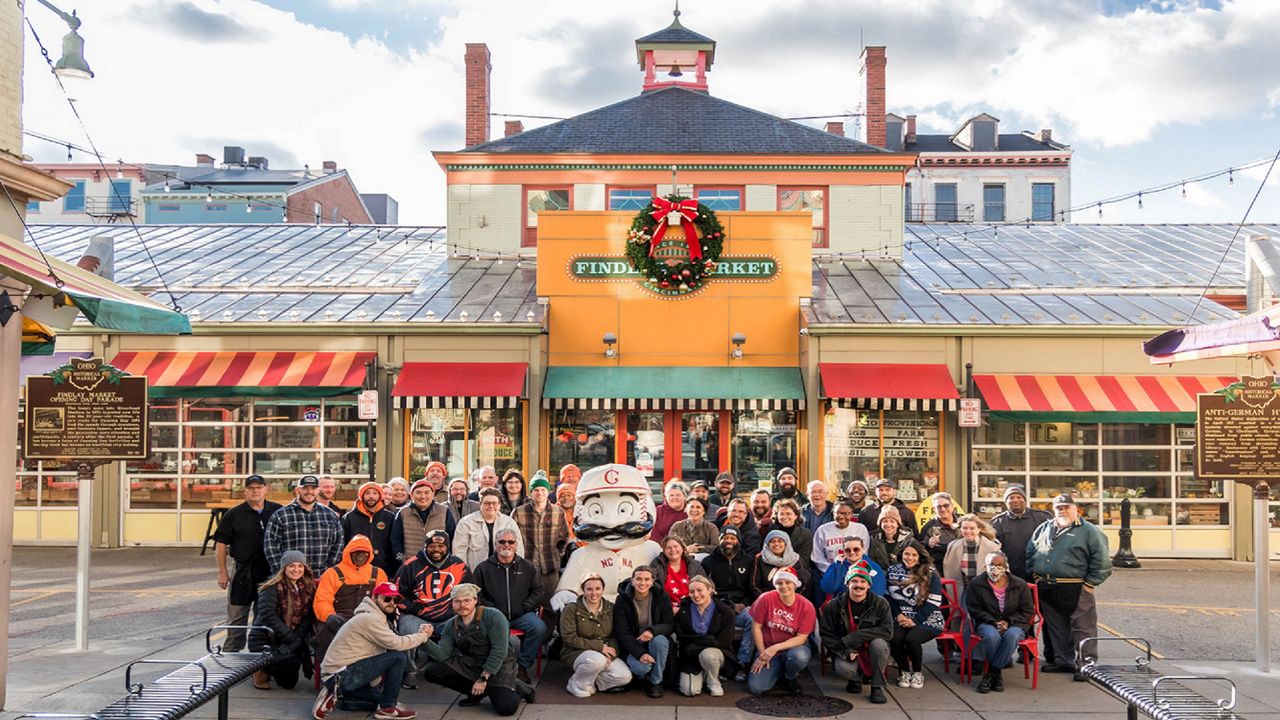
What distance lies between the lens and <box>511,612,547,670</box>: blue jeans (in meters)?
9.41

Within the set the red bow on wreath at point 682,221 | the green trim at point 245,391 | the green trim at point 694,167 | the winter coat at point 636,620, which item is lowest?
the winter coat at point 636,620

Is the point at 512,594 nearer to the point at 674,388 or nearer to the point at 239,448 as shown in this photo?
the point at 674,388

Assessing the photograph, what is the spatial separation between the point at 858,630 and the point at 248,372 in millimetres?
12035

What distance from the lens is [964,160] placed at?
157 feet

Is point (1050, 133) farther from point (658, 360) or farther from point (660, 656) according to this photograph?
point (660, 656)

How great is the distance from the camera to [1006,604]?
9.52m

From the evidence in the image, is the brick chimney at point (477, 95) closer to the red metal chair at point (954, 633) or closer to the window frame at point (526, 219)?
the window frame at point (526, 219)

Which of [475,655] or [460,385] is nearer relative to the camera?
[475,655]

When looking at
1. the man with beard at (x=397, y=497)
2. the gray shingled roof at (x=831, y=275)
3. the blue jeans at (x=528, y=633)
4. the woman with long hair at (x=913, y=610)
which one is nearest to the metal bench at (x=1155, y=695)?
the woman with long hair at (x=913, y=610)

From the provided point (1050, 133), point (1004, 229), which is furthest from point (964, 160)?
point (1004, 229)

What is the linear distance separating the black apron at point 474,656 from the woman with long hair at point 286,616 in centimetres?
140

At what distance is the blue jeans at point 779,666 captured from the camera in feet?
29.8

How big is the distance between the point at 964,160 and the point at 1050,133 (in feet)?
18.9

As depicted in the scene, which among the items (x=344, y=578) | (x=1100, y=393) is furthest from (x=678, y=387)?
(x=344, y=578)
